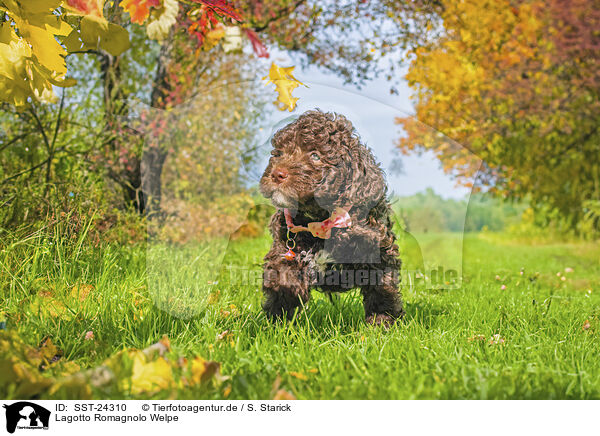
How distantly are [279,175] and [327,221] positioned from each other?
0.36 meters

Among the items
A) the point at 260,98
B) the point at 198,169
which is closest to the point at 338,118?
the point at 260,98

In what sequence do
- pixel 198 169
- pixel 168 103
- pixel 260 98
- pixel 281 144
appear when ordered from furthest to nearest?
pixel 168 103, pixel 198 169, pixel 260 98, pixel 281 144

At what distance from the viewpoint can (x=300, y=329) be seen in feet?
8.40

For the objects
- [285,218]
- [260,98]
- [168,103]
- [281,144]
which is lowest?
[285,218]

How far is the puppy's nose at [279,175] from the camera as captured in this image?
2.21m

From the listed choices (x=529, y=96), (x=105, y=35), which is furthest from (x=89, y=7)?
(x=529, y=96)

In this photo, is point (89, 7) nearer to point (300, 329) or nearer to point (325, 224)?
point (325, 224)

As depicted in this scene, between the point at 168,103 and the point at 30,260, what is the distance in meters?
2.58

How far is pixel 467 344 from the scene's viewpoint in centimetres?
261

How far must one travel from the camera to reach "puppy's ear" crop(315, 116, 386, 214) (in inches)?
90.9

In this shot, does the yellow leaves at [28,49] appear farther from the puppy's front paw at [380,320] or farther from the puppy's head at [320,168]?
the puppy's front paw at [380,320]

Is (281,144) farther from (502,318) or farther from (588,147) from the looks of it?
(588,147)
